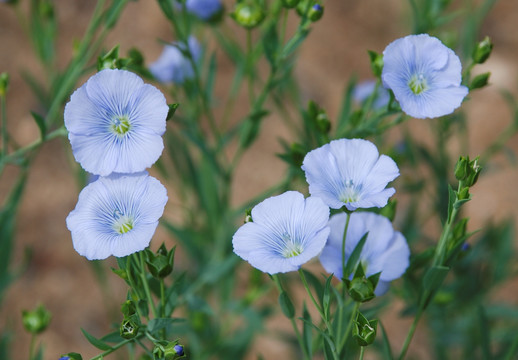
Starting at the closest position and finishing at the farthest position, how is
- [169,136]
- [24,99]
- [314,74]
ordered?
[169,136], [24,99], [314,74]

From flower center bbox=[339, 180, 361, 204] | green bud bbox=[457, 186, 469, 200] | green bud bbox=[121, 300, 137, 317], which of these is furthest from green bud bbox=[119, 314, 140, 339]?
green bud bbox=[457, 186, 469, 200]

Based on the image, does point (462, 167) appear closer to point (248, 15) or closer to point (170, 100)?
point (248, 15)

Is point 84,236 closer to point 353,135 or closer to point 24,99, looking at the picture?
point 353,135

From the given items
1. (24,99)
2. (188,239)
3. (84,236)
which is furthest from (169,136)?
(24,99)

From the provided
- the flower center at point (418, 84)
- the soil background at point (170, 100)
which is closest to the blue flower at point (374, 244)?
the flower center at point (418, 84)

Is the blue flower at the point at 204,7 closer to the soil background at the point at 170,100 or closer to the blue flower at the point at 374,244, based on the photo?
the blue flower at the point at 374,244

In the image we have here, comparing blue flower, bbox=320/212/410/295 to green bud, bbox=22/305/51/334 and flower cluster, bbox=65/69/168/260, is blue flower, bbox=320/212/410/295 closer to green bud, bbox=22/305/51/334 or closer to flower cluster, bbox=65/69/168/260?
flower cluster, bbox=65/69/168/260
